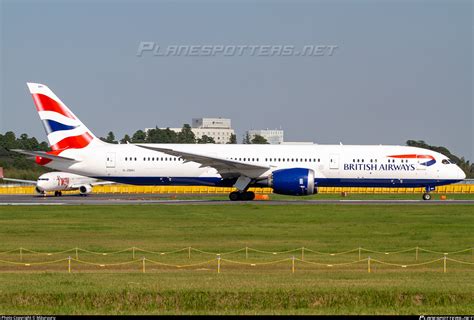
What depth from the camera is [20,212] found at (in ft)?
169

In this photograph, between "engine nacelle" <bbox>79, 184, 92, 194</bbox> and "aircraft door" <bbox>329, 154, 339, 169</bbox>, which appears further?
"engine nacelle" <bbox>79, 184, 92, 194</bbox>

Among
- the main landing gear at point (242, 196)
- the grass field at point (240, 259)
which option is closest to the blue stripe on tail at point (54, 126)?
the grass field at point (240, 259)

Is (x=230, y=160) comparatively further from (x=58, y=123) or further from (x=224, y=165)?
(x=58, y=123)

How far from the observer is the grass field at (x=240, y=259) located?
843 inches

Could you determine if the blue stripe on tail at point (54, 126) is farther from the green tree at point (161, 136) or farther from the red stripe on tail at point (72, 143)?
the green tree at point (161, 136)

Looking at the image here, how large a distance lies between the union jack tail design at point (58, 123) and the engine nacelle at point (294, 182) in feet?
50.4

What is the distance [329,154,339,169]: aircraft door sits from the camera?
62.6 metres

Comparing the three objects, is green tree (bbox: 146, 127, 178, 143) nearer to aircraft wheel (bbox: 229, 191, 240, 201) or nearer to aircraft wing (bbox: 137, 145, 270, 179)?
aircraft wheel (bbox: 229, 191, 240, 201)

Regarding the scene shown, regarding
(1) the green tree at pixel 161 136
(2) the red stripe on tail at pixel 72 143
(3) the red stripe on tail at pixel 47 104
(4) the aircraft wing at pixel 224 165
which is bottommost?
(4) the aircraft wing at pixel 224 165

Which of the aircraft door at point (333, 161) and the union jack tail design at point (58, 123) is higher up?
the union jack tail design at point (58, 123)

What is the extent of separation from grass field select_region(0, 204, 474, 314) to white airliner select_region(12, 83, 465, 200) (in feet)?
22.3

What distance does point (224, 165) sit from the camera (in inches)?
2403

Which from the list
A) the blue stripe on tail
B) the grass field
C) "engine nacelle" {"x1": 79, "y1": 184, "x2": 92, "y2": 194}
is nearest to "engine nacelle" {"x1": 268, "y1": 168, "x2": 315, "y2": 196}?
the grass field

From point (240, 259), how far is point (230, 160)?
2983 cm
